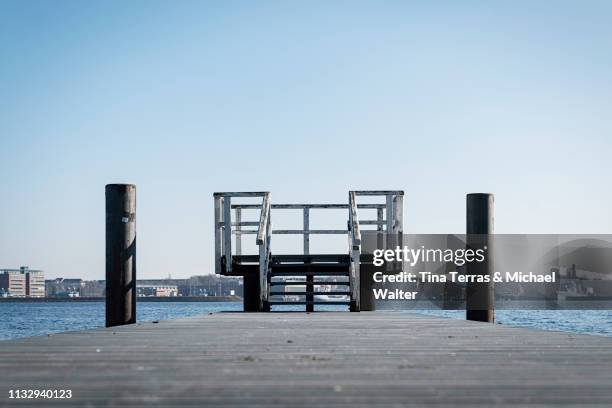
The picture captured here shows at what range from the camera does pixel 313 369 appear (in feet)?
14.0

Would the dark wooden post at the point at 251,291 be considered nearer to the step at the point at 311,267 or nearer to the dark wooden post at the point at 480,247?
the step at the point at 311,267

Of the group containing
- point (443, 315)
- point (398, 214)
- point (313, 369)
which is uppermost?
point (398, 214)

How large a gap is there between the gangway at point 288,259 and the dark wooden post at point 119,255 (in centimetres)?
267

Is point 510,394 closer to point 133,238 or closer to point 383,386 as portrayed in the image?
point 383,386

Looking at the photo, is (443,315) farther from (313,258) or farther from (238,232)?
(238,232)

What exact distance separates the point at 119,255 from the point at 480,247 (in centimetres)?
519

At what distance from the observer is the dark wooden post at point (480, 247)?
12961 millimetres

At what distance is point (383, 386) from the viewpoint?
144 inches

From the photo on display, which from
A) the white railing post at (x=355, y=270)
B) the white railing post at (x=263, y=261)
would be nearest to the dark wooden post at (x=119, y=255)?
the white railing post at (x=263, y=261)

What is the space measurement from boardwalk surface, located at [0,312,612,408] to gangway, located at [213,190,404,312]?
7082 mm

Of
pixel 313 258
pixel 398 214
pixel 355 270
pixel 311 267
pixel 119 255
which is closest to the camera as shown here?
pixel 119 255

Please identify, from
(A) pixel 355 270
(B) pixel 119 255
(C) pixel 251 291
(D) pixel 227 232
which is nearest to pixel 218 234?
(D) pixel 227 232

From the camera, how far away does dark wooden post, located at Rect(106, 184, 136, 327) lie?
11.7 m

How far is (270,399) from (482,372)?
126 centimetres
